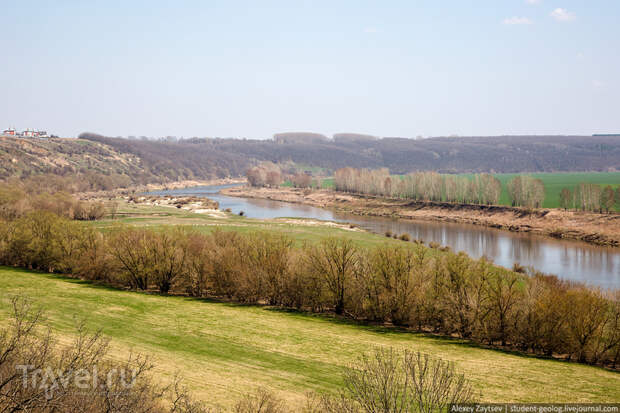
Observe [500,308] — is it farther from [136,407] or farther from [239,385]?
[136,407]

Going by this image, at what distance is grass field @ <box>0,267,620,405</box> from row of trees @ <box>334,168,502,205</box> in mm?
77389

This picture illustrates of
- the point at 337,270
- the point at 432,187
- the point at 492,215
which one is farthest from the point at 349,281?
the point at 432,187

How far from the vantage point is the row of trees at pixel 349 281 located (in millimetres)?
24625

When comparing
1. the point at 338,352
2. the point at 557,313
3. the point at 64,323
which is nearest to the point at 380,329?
the point at 338,352

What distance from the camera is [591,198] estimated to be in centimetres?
7850

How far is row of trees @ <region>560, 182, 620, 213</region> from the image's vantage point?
7531 centimetres

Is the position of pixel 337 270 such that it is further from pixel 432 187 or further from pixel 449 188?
pixel 432 187

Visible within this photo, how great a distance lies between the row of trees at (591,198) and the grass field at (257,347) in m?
64.0

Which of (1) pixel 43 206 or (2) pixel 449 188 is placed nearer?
(1) pixel 43 206

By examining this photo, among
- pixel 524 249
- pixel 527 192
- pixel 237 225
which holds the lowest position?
pixel 524 249

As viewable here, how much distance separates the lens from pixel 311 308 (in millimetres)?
33969

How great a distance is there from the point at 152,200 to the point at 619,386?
112m

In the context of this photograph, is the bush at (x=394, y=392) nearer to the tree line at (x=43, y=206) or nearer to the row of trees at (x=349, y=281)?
the row of trees at (x=349, y=281)

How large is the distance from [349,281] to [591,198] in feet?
214
